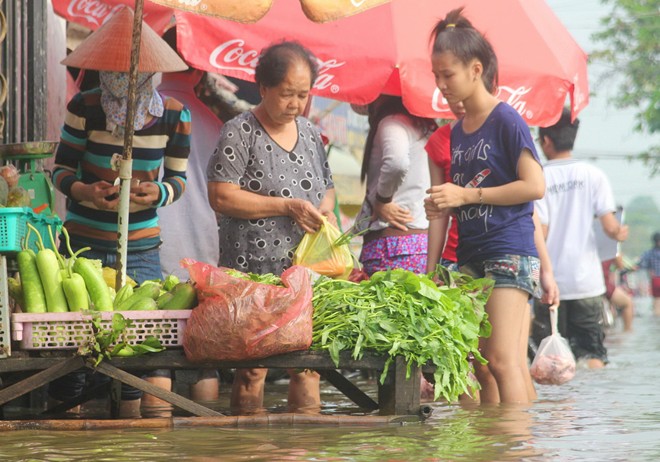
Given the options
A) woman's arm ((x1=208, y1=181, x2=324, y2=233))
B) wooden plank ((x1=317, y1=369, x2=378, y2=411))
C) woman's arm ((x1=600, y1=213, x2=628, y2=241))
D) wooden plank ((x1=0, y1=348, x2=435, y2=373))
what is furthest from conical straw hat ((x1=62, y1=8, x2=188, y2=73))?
woman's arm ((x1=600, y1=213, x2=628, y2=241))

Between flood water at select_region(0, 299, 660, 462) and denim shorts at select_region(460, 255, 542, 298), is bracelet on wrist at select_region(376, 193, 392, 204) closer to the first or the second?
flood water at select_region(0, 299, 660, 462)

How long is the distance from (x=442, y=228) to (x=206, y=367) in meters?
1.66

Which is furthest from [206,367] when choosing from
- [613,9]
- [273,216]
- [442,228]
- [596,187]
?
[613,9]

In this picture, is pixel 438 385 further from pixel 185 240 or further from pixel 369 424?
pixel 185 240

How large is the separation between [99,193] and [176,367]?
3.99 ft

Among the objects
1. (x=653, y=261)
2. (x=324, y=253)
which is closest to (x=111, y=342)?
(x=324, y=253)

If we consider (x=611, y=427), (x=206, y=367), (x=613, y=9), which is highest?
(x=613, y=9)

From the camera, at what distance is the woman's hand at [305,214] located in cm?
606

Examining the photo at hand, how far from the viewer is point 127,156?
555 cm

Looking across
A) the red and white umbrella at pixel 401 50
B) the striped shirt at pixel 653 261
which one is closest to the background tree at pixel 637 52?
the striped shirt at pixel 653 261

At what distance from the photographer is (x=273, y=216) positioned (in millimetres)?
6199

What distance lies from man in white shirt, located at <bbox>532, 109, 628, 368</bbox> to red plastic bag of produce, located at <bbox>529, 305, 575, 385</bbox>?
2.25 metres

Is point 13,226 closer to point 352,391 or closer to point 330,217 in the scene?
point 330,217

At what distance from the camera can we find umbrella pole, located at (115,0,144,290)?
5508 mm
